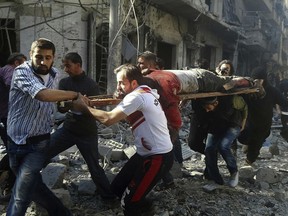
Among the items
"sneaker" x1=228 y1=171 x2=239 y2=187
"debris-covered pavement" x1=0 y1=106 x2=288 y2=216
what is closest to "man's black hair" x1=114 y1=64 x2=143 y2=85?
"debris-covered pavement" x1=0 y1=106 x2=288 y2=216

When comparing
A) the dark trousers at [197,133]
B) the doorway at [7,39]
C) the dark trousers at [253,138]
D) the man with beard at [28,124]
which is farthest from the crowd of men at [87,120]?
the doorway at [7,39]

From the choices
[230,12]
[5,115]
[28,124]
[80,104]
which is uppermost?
[230,12]

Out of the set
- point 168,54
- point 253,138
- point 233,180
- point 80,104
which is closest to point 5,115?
point 80,104

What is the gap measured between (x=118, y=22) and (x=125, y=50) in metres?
1.99

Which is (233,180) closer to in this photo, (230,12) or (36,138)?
(36,138)

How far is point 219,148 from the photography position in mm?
4418

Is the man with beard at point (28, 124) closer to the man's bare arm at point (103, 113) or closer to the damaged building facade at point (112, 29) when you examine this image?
the man's bare arm at point (103, 113)

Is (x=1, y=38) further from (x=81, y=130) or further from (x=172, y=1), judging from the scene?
(x=81, y=130)

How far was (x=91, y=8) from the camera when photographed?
27.0 ft

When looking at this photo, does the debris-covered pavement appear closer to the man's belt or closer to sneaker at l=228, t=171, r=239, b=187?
sneaker at l=228, t=171, r=239, b=187

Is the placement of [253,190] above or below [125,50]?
below

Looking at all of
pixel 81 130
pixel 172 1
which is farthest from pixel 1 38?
pixel 81 130

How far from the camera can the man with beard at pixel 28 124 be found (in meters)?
2.70

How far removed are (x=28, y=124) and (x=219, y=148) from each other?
249 cm
